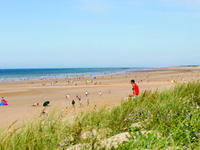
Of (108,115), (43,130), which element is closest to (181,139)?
(108,115)

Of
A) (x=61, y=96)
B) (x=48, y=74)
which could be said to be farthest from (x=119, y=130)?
(x=48, y=74)

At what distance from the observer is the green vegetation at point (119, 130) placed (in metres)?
3.95

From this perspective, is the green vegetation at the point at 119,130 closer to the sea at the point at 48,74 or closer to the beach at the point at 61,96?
the beach at the point at 61,96

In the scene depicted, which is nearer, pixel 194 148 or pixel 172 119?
pixel 194 148

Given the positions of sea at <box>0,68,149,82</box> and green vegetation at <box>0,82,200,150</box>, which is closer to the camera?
green vegetation at <box>0,82,200,150</box>

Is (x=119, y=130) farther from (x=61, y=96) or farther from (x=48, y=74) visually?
(x=48, y=74)

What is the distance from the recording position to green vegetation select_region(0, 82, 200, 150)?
3.95m

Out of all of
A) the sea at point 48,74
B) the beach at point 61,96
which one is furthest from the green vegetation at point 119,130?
the sea at point 48,74

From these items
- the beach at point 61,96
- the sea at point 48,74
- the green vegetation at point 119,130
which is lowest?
the sea at point 48,74

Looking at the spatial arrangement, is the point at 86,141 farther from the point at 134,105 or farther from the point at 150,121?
the point at 134,105

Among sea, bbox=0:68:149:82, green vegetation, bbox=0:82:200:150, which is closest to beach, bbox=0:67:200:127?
green vegetation, bbox=0:82:200:150

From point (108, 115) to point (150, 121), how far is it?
107 cm

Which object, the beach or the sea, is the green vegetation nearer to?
the beach

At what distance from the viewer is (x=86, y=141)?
425 centimetres
